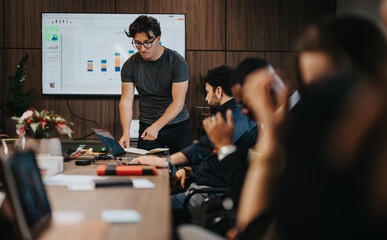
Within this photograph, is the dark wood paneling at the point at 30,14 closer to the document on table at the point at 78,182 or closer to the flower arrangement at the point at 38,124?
the flower arrangement at the point at 38,124

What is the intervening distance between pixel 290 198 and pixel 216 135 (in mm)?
814

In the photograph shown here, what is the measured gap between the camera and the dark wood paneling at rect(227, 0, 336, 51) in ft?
15.2

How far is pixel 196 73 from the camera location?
15.1ft

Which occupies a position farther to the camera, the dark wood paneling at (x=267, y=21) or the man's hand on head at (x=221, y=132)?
the dark wood paneling at (x=267, y=21)

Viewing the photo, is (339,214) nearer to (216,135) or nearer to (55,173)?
(216,135)

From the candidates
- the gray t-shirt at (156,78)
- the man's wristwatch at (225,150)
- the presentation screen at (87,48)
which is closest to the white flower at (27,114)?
the man's wristwatch at (225,150)

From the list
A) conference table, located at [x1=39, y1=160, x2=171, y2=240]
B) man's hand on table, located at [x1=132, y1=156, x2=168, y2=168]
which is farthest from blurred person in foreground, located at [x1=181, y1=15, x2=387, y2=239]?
man's hand on table, located at [x1=132, y1=156, x2=168, y2=168]

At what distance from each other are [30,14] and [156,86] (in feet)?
7.43

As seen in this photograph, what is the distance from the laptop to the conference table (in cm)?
4

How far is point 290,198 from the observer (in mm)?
749

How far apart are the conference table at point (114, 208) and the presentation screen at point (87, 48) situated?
3018mm

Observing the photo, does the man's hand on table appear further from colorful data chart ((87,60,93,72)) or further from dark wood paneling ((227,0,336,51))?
dark wood paneling ((227,0,336,51))

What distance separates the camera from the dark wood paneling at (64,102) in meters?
4.52

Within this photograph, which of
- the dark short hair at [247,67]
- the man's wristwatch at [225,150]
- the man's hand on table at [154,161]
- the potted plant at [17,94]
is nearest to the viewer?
the man's wristwatch at [225,150]
